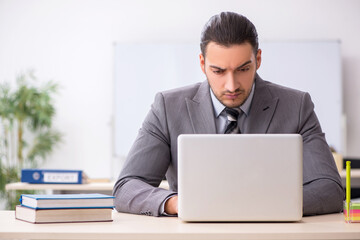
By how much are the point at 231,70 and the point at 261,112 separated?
0.30 meters

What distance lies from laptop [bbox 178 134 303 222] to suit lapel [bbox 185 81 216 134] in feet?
2.05

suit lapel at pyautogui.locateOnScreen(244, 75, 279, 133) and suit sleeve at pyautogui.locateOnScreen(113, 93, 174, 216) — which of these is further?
suit lapel at pyautogui.locateOnScreen(244, 75, 279, 133)


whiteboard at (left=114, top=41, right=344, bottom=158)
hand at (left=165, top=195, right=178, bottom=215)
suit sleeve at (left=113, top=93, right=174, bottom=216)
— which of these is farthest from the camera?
whiteboard at (left=114, top=41, right=344, bottom=158)

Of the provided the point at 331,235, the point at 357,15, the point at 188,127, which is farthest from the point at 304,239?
the point at 357,15

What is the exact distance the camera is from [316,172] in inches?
76.9

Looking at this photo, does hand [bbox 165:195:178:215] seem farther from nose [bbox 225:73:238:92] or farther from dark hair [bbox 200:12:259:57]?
dark hair [bbox 200:12:259:57]

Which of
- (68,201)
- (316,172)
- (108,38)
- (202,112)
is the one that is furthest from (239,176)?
(108,38)

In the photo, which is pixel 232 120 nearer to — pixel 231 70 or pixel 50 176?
pixel 231 70

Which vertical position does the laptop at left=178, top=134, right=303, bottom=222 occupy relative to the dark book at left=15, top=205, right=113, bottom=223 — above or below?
above

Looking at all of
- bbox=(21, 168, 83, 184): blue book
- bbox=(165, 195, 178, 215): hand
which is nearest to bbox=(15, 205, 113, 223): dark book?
bbox=(165, 195, 178, 215): hand

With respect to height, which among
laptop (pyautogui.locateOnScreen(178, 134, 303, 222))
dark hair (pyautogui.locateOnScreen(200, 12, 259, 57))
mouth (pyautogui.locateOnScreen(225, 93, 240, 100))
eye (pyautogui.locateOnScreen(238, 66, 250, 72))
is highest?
dark hair (pyautogui.locateOnScreen(200, 12, 259, 57))

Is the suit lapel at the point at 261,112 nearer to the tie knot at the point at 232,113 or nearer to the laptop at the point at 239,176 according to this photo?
the tie knot at the point at 232,113

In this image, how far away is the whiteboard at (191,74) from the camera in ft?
18.8

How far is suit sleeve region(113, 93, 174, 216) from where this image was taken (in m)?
1.76
